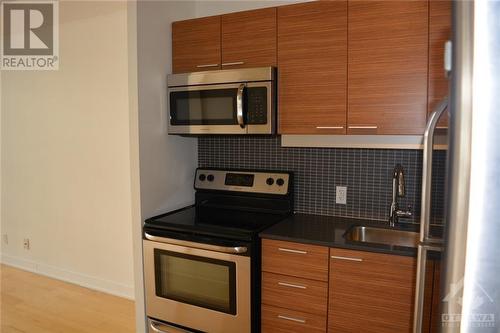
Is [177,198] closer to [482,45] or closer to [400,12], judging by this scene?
[400,12]

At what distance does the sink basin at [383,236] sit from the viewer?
223 cm

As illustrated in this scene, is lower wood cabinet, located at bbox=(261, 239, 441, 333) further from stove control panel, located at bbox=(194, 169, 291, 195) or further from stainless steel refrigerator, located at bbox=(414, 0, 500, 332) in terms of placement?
stainless steel refrigerator, located at bbox=(414, 0, 500, 332)

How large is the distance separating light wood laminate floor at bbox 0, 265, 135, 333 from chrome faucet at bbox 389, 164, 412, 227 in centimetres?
199

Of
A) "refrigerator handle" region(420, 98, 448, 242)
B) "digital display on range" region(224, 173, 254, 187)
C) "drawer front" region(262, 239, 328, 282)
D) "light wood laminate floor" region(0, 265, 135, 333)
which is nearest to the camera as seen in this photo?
"refrigerator handle" region(420, 98, 448, 242)

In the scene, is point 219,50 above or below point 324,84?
above

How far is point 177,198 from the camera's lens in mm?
2775

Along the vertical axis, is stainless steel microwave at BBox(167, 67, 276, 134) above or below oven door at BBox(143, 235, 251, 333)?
above

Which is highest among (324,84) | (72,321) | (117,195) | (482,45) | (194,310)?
(324,84)

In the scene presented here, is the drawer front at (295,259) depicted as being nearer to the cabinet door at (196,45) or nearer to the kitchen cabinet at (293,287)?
the kitchen cabinet at (293,287)

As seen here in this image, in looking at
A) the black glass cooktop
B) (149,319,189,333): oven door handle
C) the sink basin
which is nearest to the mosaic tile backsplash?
the sink basin

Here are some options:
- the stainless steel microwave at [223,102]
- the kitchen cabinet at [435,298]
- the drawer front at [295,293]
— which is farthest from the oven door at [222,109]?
the kitchen cabinet at [435,298]

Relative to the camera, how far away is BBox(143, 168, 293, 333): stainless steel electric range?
2.16 m

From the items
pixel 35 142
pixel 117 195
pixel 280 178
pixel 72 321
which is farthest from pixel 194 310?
pixel 35 142

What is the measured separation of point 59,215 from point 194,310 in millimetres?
2109
